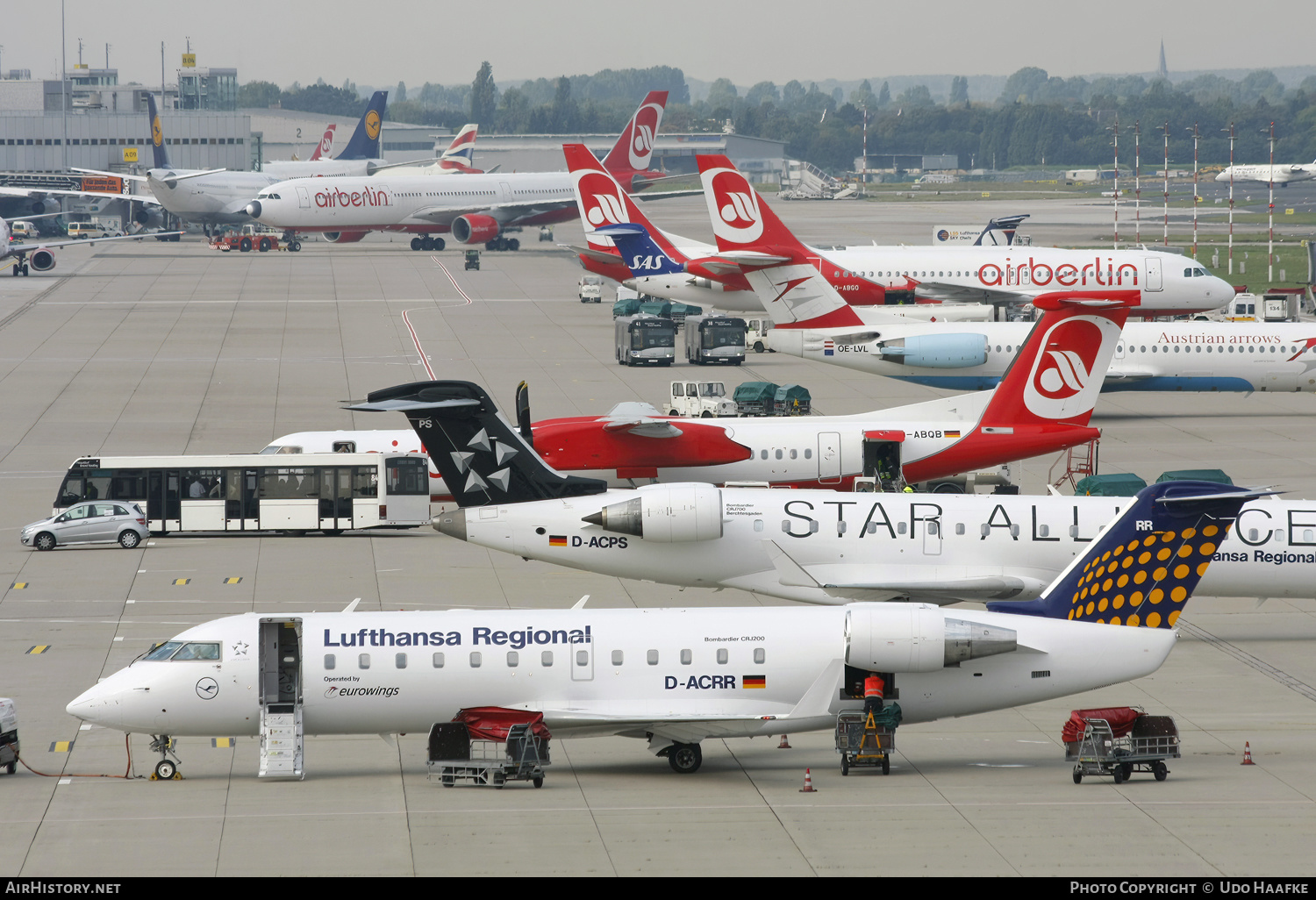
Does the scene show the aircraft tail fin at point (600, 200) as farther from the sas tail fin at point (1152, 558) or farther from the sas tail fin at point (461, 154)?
the sas tail fin at point (461, 154)

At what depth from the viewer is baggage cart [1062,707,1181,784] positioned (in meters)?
27.4

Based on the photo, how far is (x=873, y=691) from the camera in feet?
91.0

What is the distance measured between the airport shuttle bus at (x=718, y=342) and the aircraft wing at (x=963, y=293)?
32.0ft

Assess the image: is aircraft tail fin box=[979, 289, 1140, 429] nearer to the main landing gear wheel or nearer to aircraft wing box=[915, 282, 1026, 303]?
the main landing gear wheel

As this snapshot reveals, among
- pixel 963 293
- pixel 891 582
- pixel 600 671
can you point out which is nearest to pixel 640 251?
pixel 963 293

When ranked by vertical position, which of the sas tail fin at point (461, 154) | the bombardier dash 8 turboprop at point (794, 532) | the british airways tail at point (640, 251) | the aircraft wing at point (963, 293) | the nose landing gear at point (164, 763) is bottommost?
the nose landing gear at point (164, 763)

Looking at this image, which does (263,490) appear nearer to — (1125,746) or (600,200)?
(1125,746)

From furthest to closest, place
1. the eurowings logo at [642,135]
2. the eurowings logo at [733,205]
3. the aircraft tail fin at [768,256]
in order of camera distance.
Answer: the eurowings logo at [642,135] < the eurowings logo at [733,205] < the aircraft tail fin at [768,256]

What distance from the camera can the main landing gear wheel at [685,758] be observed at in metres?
28.2

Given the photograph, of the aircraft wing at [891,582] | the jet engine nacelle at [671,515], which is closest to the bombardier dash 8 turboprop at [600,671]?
the jet engine nacelle at [671,515]

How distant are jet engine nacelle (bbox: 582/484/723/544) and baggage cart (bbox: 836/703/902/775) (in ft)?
26.2

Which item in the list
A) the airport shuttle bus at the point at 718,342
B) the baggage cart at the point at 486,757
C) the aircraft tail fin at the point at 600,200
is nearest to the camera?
the baggage cart at the point at 486,757

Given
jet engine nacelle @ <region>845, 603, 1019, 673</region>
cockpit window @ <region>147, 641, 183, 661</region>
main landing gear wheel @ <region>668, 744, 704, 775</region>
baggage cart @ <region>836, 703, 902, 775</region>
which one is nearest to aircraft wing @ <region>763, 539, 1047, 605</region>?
jet engine nacelle @ <region>845, 603, 1019, 673</region>

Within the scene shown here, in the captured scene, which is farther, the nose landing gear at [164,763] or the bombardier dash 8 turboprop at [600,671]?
the nose landing gear at [164,763]
